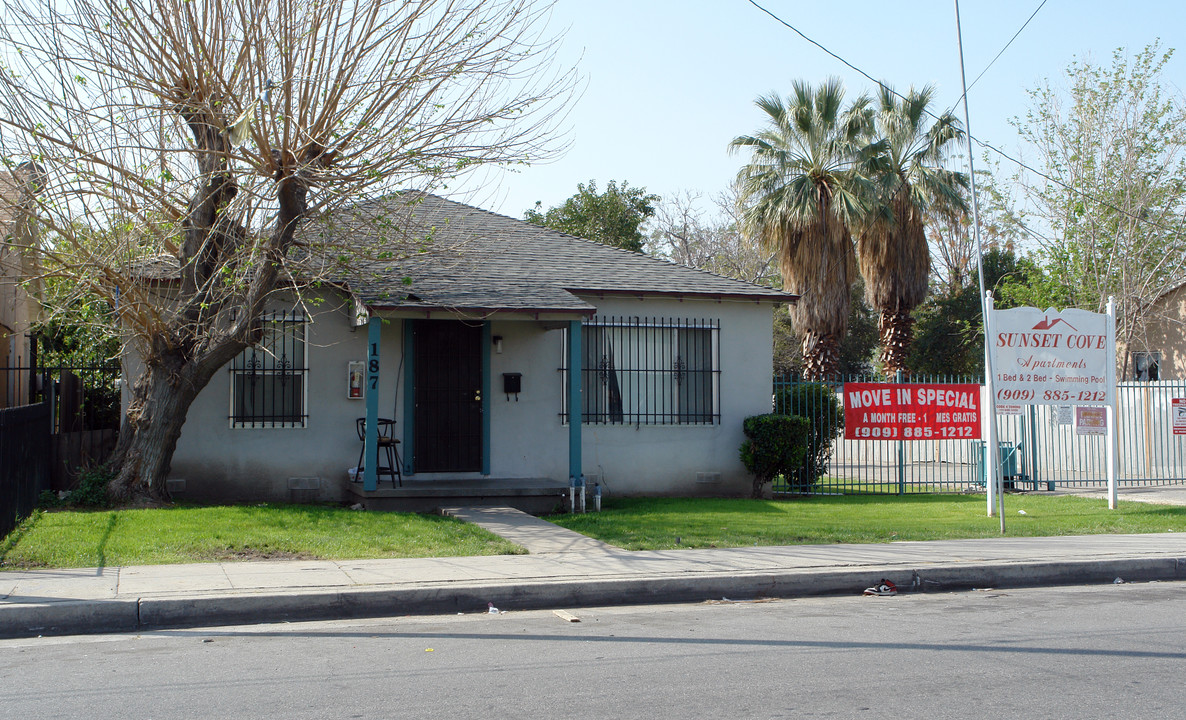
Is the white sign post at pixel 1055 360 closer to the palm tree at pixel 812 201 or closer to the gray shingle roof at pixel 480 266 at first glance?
the gray shingle roof at pixel 480 266

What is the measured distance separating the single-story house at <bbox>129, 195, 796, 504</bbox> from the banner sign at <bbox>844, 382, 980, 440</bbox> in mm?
1574

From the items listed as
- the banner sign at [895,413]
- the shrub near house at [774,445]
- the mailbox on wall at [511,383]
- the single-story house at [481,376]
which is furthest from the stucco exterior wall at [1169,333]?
the mailbox on wall at [511,383]

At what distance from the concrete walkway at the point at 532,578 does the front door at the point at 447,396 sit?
387cm

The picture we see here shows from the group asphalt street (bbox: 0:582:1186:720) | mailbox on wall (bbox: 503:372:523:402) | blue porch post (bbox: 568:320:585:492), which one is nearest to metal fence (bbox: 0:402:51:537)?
asphalt street (bbox: 0:582:1186:720)

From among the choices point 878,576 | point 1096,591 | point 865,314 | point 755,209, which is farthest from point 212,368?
point 865,314

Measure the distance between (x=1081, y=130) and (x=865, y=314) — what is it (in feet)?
49.9

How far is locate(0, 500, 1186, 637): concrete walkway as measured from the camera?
22.2 feet

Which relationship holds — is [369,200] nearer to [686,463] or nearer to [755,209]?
[686,463]

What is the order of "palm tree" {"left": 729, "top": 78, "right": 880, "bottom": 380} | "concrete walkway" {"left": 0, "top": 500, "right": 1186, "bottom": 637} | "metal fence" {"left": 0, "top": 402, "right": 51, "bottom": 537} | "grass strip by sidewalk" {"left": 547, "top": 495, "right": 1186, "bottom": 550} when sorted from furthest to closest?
"palm tree" {"left": 729, "top": 78, "right": 880, "bottom": 380}, "grass strip by sidewalk" {"left": 547, "top": 495, "right": 1186, "bottom": 550}, "metal fence" {"left": 0, "top": 402, "right": 51, "bottom": 537}, "concrete walkway" {"left": 0, "top": 500, "right": 1186, "bottom": 637}

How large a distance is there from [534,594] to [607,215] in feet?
75.4

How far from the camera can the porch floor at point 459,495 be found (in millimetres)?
12070

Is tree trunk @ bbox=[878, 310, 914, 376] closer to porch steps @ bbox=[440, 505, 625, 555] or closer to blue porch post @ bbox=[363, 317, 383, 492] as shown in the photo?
porch steps @ bbox=[440, 505, 625, 555]

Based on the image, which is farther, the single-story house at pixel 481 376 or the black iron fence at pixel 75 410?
the single-story house at pixel 481 376

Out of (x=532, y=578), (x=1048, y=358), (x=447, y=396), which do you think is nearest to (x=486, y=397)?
(x=447, y=396)
